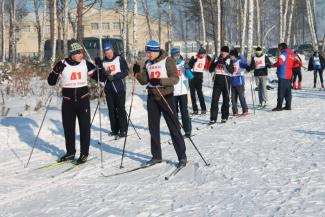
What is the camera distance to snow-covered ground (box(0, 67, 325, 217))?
4.83 m

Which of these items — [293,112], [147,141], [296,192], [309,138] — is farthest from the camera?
[293,112]

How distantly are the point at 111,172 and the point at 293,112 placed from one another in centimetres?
680

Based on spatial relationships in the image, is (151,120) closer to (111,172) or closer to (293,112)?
(111,172)

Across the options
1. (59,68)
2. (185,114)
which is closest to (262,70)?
(185,114)

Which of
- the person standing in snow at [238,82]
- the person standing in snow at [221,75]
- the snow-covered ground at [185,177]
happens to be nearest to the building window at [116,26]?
the person standing in snow at [238,82]

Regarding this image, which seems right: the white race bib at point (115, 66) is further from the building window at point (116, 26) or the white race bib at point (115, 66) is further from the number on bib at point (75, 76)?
the building window at point (116, 26)

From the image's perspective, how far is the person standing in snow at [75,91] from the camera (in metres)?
7.31

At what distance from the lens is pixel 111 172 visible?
673 cm

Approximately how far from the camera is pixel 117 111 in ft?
31.6

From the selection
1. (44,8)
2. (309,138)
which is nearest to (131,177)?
(309,138)

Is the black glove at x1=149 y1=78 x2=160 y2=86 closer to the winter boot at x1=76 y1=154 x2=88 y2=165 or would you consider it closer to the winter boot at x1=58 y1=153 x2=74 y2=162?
the winter boot at x1=76 y1=154 x2=88 y2=165

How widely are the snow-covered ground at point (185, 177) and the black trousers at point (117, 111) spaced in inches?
14.0

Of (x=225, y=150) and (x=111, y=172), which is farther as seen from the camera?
(x=225, y=150)

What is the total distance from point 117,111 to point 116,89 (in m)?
0.46
